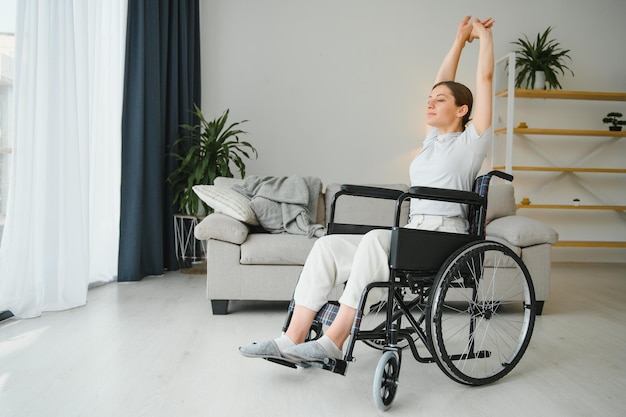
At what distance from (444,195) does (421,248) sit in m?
0.18

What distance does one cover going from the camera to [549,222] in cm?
521

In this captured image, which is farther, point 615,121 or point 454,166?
point 615,121

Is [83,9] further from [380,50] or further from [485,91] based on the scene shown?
[380,50]

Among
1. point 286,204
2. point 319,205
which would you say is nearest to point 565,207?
point 319,205

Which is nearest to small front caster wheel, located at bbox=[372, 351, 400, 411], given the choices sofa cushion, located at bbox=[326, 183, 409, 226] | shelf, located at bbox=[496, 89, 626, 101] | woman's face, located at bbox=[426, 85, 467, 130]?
woman's face, located at bbox=[426, 85, 467, 130]

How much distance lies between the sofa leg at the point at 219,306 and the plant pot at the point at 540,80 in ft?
11.1

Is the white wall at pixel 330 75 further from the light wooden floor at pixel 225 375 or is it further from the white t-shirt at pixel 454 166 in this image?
the white t-shirt at pixel 454 166

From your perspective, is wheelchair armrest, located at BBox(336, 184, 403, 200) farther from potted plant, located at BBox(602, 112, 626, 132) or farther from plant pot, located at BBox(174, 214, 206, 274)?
potted plant, located at BBox(602, 112, 626, 132)

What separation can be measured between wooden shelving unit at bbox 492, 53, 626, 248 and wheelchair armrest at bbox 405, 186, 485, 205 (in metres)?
3.04

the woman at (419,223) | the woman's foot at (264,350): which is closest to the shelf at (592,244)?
the woman at (419,223)

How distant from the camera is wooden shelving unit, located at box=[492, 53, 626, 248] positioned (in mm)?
4730

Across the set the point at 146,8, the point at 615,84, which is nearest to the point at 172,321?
the point at 146,8

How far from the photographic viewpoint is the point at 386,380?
172cm

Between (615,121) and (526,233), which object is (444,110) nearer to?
(526,233)
